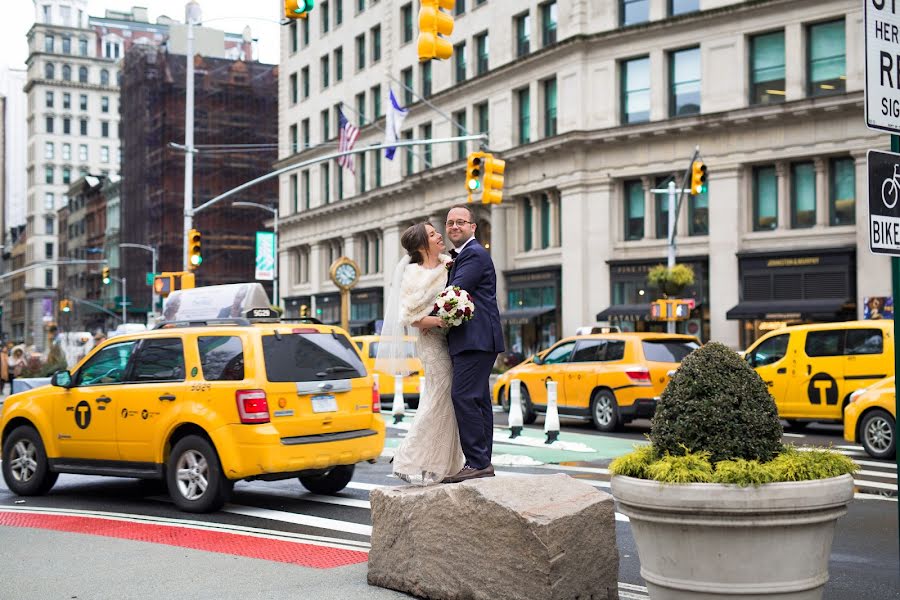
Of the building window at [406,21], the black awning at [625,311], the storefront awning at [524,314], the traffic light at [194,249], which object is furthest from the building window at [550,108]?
the traffic light at [194,249]

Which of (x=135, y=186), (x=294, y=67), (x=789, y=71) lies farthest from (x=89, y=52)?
(x=789, y=71)

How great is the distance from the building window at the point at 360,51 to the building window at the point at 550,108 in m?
17.0

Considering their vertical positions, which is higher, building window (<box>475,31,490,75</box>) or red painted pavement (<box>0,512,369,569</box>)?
building window (<box>475,31,490,75</box>)

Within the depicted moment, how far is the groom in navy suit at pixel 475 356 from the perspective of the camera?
7.55 meters

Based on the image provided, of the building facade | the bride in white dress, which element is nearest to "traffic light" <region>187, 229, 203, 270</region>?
the building facade

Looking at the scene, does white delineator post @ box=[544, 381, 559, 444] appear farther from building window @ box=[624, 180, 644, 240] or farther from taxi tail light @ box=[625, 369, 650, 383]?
building window @ box=[624, 180, 644, 240]

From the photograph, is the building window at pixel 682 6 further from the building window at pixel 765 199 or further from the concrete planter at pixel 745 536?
the concrete planter at pixel 745 536

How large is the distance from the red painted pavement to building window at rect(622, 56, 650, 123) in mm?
34659

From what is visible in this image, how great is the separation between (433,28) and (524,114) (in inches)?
1260

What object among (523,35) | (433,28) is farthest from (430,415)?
(523,35)

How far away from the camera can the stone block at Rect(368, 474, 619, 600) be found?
5.91 m

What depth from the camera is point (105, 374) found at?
11.2 m

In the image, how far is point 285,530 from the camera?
9.23 meters

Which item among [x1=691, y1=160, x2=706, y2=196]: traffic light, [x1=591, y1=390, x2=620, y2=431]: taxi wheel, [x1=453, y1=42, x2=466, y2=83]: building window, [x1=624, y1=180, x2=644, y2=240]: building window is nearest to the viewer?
[x1=591, y1=390, x2=620, y2=431]: taxi wheel
